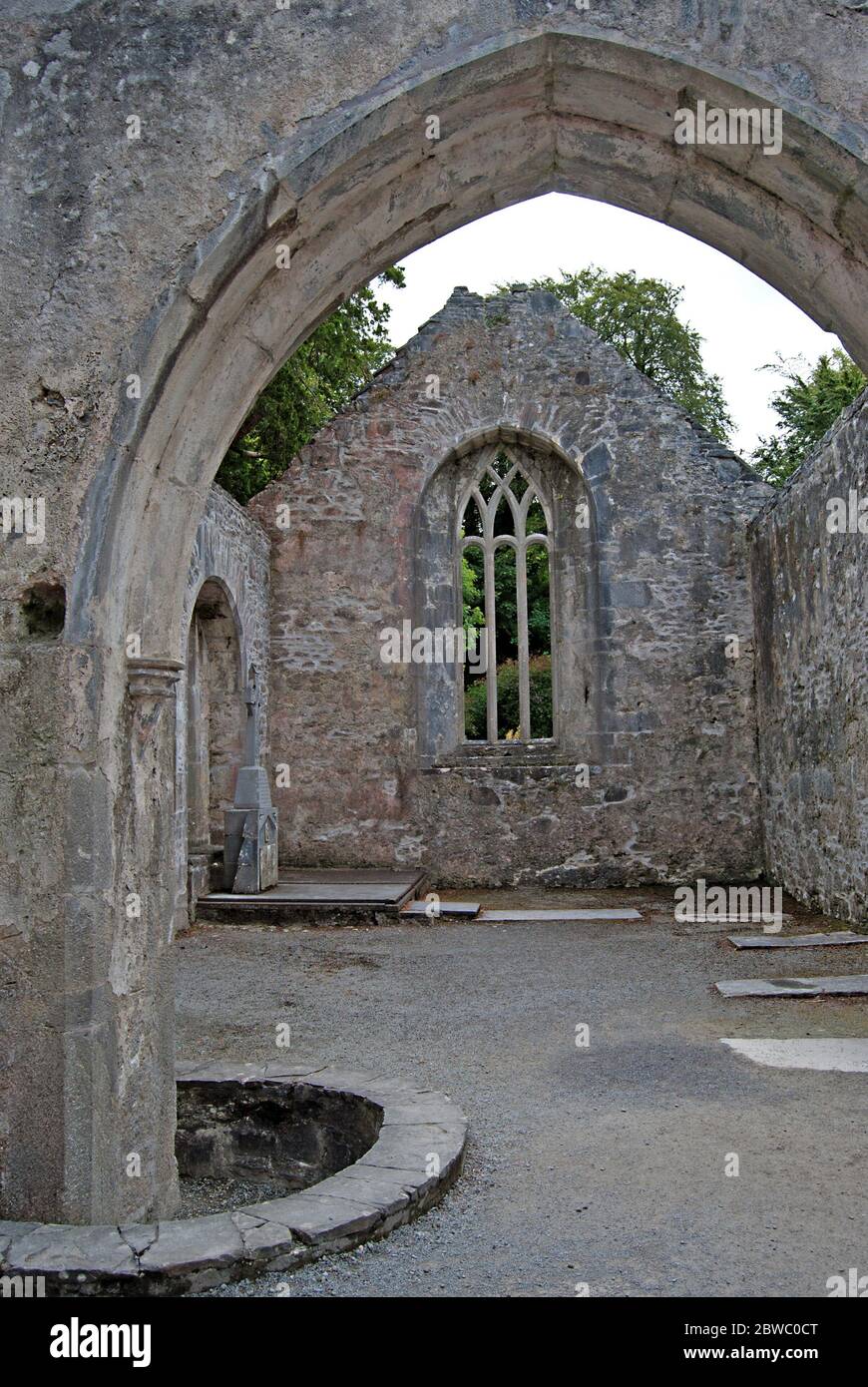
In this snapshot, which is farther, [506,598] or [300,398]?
[506,598]

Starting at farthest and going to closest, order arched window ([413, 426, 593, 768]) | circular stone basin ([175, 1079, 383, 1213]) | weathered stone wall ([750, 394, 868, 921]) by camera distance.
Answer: arched window ([413, 426, 593, 768]) < weathered stone wall ([750, 394, 868, 921]) < circular stone basin ([175, 1079, 383, 1213])

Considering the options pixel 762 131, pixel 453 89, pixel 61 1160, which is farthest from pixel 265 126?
pixel 61 1160

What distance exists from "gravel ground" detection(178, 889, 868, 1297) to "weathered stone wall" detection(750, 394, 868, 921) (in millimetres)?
829

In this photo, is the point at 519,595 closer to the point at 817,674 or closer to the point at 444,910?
the point at 817,674

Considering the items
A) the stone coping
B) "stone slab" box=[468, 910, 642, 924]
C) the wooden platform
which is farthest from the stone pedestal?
the stone coping

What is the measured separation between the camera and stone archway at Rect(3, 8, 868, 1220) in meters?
2.90

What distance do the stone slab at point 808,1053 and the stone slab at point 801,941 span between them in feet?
8.74

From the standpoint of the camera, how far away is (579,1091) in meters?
4.62

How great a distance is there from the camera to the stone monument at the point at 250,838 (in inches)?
382

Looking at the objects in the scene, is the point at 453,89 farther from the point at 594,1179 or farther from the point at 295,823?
the point at 295,823

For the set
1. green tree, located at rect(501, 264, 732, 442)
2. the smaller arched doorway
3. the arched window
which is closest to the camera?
the smaller arched doorway

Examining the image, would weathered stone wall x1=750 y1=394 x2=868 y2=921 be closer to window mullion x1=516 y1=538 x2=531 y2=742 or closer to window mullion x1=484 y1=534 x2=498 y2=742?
window mullion x1=516 y1=538 x2=531 y2=742

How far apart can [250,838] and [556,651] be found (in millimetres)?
3973

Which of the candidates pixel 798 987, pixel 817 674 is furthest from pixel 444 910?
pixel 798 987
